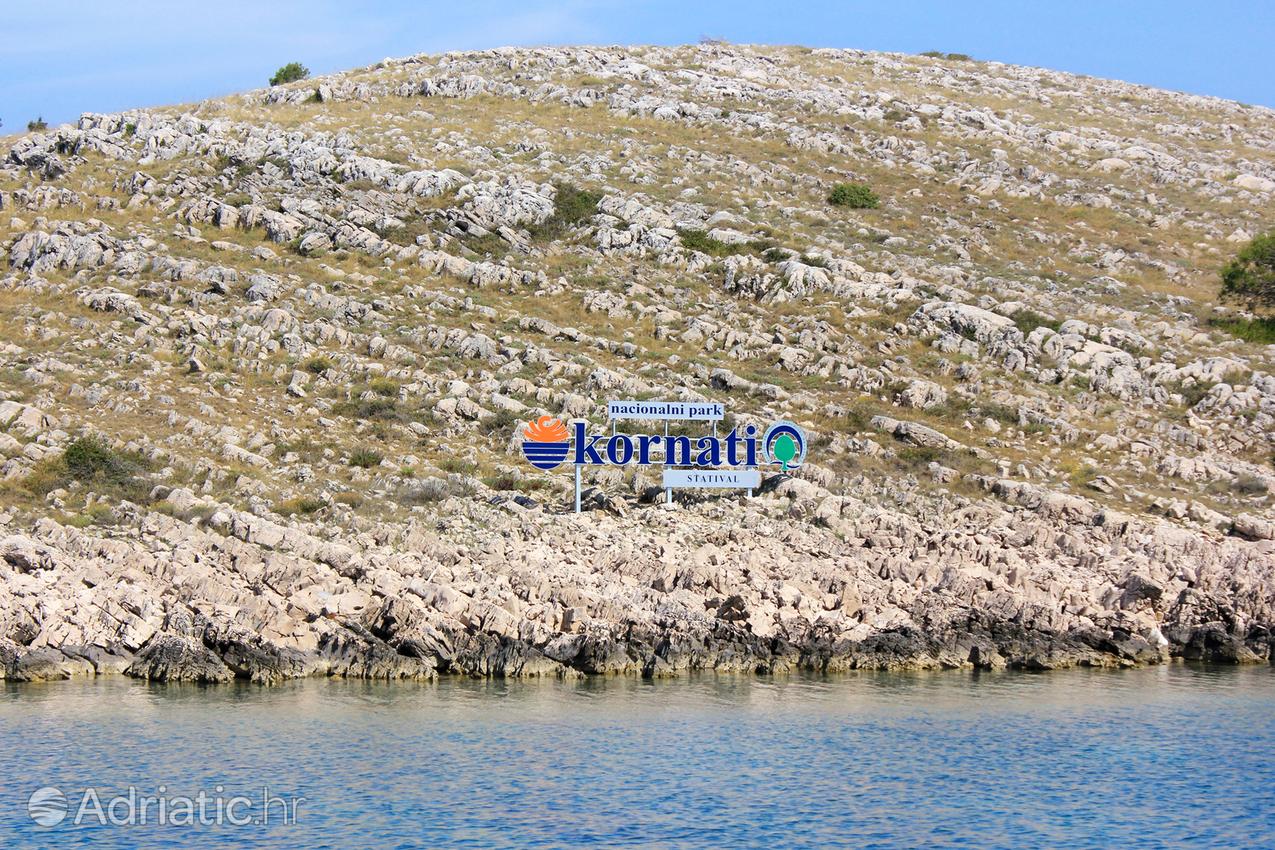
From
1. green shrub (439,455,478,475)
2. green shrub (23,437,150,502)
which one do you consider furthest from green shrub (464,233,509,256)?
green shrub (23,437,150,502)

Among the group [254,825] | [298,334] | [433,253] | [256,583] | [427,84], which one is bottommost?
[254,825]

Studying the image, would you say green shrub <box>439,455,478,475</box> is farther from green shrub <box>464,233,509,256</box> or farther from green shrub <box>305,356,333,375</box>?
green shrub <box>464,233,509,256</box>

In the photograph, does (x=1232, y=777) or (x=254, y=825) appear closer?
(x=254, y=825)

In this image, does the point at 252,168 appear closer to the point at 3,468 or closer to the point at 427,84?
the point at 427,84

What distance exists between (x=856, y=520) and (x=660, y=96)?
5284cm

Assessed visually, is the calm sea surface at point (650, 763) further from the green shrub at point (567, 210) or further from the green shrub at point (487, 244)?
the green shrub at point (567, 210)

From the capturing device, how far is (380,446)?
1839 inches

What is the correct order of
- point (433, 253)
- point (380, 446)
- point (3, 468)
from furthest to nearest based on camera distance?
point (433, 253)
point (380, 446)
point (3, 468)

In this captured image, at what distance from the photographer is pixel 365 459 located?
147 ft

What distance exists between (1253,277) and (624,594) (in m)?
44.8

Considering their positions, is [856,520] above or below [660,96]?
below

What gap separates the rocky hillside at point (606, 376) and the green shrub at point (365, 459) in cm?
20

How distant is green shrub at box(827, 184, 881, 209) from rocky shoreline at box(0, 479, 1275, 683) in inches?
1373

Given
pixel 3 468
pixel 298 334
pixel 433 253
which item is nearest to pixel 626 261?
pixel 433 253
